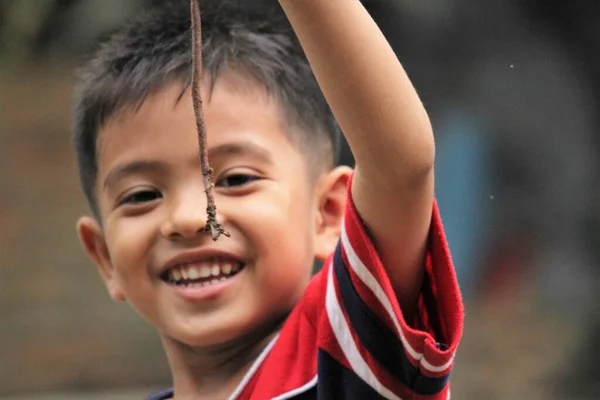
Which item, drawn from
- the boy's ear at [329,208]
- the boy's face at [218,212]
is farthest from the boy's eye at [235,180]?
the boy's ear at [329,208]

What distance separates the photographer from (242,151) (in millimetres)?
916

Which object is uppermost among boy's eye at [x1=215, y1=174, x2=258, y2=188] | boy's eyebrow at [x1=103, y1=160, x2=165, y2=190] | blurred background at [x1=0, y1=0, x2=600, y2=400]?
boy's eyebrow at [x1=103, y1=160, x2=165, y2=190]

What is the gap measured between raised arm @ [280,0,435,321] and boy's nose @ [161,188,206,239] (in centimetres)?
19

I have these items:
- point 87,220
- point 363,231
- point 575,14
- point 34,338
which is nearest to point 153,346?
point 34,338

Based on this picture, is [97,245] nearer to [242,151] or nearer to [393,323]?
[242,151]

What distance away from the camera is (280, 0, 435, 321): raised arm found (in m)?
0.68

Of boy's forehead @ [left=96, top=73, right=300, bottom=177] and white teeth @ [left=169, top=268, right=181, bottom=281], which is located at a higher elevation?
boy's forehead @ [left=96, top=73, right=300, bottom=177]

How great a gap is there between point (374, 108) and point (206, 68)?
0.95ft

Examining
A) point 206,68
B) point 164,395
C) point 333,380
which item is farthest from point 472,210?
point 333,380

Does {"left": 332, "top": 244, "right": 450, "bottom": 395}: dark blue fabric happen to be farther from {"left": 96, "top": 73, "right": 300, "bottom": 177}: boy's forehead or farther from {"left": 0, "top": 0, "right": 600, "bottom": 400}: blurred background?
{"left": 0, "top": 0, "right": 600, "bottom": 400}: blurred background

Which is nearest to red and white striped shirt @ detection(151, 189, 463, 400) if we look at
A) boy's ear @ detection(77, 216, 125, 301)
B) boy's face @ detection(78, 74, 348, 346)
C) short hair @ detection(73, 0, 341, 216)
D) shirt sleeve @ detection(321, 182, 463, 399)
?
shirt sleeve @ detection(321, 182, 463, 399)

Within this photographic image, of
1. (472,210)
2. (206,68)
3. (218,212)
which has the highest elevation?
(206,68)

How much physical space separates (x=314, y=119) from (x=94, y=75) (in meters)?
0.22

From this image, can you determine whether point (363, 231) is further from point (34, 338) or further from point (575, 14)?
point (34, 338)
